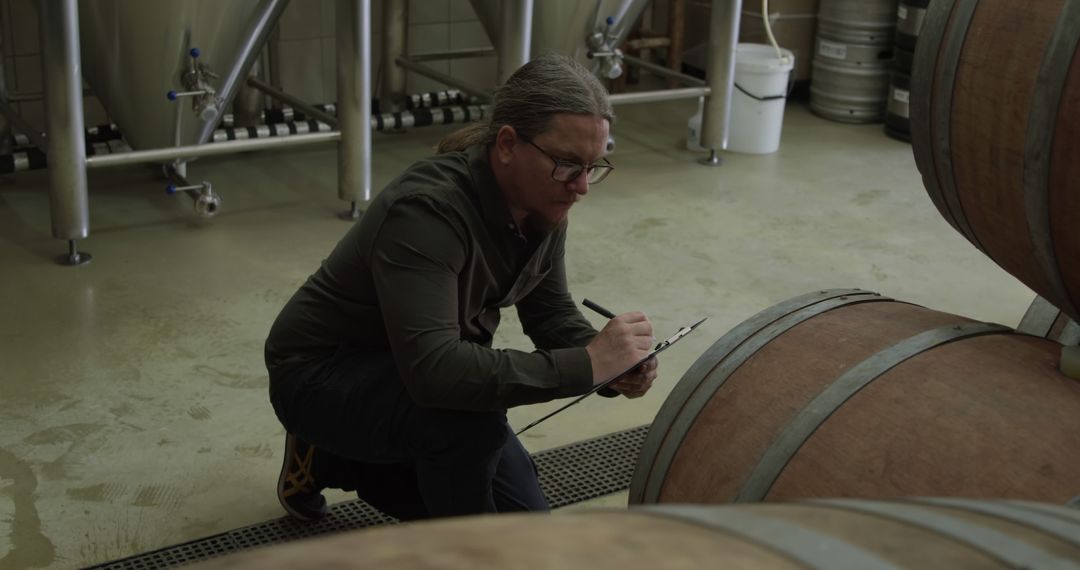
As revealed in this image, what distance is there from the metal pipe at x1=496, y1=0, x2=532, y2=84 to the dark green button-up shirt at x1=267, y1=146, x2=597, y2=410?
2.17 metres

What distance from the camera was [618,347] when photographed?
1.90 meters

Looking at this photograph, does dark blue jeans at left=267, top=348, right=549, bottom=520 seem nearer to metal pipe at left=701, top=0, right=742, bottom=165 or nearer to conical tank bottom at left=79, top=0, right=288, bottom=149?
conical tank bottom at left=79, top=0, right=288, bottom=149

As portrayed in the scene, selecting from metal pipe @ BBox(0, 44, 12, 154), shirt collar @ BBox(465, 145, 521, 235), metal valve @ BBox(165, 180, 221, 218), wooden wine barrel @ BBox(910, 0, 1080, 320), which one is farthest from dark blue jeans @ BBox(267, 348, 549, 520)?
metal pipe @ BBox(0, 44, 12, 154)

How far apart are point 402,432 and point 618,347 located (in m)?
0.37

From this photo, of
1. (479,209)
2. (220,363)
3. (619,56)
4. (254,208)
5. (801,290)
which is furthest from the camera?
(619,56)

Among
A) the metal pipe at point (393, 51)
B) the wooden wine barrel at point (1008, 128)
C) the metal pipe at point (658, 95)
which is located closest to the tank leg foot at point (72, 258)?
the metal pipe at point (393, 51)

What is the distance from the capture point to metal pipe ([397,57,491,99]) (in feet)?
15.0

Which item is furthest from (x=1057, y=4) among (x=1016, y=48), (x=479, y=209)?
(x=479, y=209)

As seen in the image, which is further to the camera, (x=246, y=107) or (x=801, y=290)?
(x=246, y=107)

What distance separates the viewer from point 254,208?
4.11 meters

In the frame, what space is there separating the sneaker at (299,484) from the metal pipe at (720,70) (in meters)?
2.80

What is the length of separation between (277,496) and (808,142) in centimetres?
337

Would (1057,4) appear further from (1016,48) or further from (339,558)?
(339,558)

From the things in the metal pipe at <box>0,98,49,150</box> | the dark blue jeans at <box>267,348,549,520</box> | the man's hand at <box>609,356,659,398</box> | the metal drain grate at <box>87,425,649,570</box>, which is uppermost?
the man's hand at <box>609,356,659,398</box>
